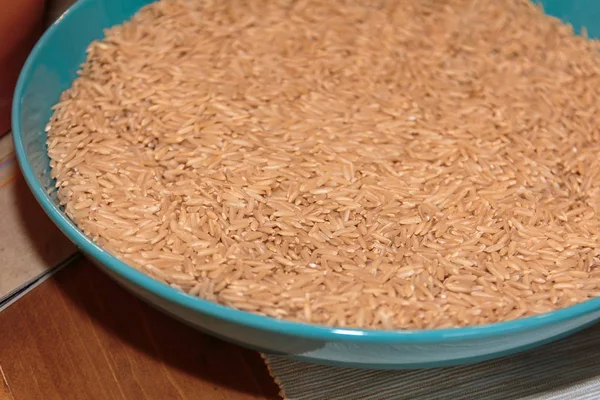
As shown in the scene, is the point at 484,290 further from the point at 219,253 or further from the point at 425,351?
the point at 219,253

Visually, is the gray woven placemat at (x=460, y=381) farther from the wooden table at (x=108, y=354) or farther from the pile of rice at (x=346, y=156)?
the pile of rice at (x=346, y=156)

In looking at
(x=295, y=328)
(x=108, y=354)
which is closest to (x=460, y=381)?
(x=295, y=328)

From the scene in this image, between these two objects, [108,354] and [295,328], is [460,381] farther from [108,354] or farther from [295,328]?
[108,354]

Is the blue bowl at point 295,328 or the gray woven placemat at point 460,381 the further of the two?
the gray woven placemat at point 460,381

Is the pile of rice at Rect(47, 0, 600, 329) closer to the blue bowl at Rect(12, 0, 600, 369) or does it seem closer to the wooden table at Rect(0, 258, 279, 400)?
the blue bowl at Rect(12, 0, 600, 369)

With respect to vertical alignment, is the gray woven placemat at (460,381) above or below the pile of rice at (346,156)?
below

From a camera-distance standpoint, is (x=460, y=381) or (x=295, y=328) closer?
(x=295, y=328)

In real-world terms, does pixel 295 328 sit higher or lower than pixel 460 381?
higher

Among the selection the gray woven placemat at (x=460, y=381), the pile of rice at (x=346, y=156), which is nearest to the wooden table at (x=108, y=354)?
the gray woven placemat at (x=460, y=381)
